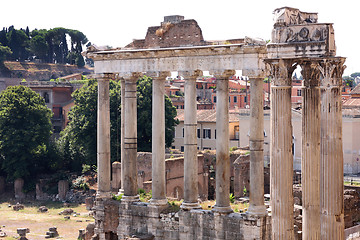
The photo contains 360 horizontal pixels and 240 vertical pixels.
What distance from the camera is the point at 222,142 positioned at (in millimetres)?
22047

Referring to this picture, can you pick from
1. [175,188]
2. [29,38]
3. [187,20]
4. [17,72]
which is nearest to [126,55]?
[187,20]

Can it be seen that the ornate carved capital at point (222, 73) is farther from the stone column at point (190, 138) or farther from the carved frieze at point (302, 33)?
the carved frieze at point (302, 33)

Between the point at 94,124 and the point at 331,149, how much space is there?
3337 centimetres

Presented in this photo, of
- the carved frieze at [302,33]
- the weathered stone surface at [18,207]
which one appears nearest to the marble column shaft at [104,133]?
the carved frieze at [302,33]

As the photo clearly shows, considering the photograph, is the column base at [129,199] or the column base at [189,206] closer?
the column base at [189,206]

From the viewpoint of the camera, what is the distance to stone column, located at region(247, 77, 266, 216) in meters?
21.1

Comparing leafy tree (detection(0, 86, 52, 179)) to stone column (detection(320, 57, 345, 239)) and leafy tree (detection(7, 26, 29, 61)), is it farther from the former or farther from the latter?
leafy tree (detection(7, 26, 29, 61))

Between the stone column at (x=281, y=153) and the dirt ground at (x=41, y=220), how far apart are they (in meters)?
22.0

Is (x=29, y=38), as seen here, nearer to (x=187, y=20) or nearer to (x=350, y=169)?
(x=350, y=169)

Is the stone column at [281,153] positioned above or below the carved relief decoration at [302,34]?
below

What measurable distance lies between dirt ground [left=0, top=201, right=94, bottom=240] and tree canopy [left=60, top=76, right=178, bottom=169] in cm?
411

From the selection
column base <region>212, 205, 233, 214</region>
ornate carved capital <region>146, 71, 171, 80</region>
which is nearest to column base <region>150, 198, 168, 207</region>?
column base <region>212, 205, 233, 214</region>

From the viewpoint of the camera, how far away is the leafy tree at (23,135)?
46938 millimetres

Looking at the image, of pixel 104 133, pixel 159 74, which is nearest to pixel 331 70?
pixel 159 74
